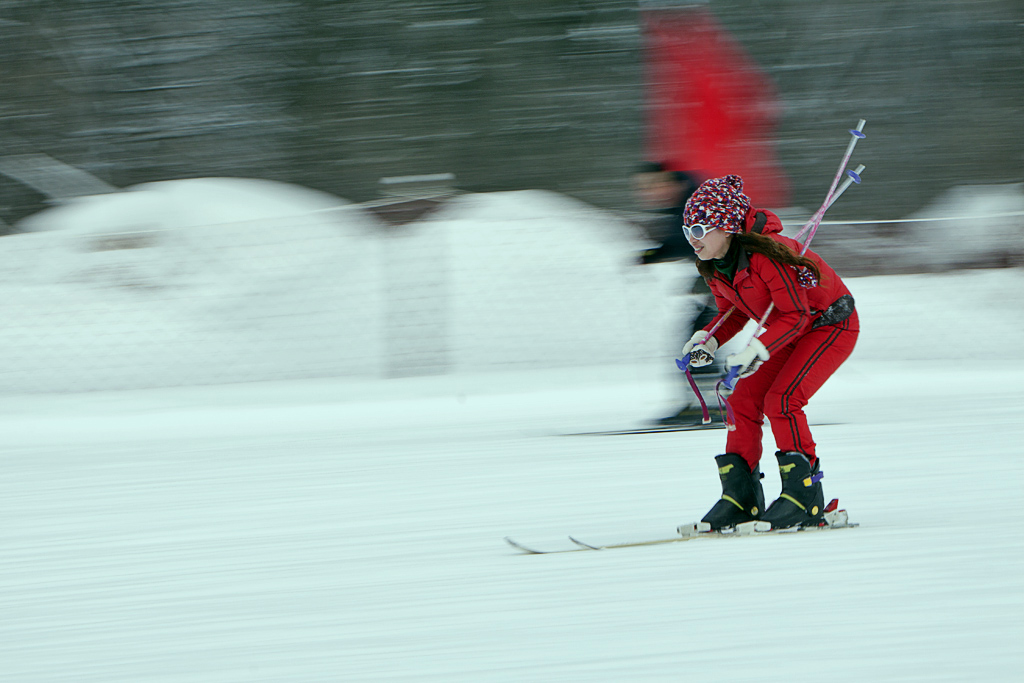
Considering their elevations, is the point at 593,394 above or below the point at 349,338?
below

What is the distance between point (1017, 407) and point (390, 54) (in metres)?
6.77

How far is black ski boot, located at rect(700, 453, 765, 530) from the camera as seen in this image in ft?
8.45

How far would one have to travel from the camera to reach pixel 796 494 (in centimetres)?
255

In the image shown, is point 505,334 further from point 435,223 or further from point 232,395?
point 232,395

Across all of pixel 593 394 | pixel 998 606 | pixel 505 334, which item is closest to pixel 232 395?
pixel 505 334

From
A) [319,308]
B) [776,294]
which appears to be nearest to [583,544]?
[776,294]

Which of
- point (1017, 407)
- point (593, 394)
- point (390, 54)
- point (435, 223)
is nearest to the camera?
point (1017, 407)

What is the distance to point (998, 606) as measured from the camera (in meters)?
1.97

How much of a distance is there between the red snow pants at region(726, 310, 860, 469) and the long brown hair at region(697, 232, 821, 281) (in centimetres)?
21

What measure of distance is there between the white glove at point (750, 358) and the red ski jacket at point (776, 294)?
0.04 metres

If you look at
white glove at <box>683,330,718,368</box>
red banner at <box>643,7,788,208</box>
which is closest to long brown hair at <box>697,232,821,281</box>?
white glove at <box>683,330,718,368</box>

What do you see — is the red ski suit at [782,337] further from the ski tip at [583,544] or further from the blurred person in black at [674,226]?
the blurred person in black at [674,226]

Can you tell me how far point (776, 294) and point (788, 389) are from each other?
26cm

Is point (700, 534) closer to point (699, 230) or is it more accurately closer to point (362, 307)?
point (699, 230)
